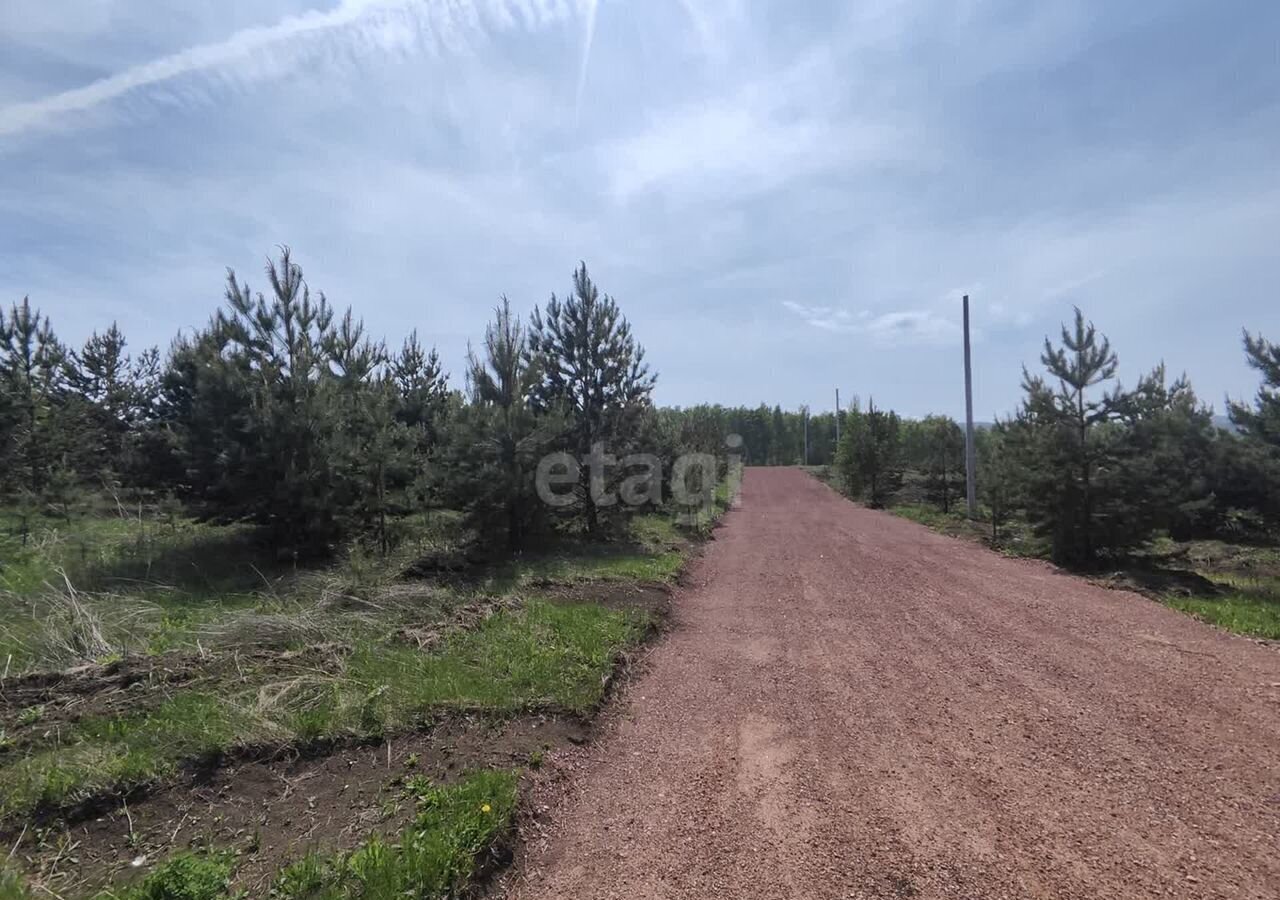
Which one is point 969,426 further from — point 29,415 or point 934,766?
point 29,415

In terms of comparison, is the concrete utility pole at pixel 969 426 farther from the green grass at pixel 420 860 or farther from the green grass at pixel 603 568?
the green grass at pixel 420 860

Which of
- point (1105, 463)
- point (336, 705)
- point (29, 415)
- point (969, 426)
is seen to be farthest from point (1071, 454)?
point (29, 415)

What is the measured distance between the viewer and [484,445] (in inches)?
442

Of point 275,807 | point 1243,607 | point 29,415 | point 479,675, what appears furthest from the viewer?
point 29,415

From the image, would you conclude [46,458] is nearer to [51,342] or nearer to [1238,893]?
[51,342]

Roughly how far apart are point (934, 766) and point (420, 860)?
3.03 m

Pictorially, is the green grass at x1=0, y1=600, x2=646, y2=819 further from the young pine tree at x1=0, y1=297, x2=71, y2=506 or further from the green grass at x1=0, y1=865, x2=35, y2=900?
the young pine tree at x1=0, y1=297, x2=71, y2=506

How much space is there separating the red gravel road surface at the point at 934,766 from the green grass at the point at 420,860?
28 centimetres

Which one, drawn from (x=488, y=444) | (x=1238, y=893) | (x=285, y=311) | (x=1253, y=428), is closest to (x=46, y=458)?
(x=285, y=311)

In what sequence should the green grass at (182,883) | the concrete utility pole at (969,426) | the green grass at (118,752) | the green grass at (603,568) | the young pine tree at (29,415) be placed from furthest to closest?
the concrete utility pole at (969,426) → the young pine tree at (29,415) → the green grass at (603,568) → the green grass at (118,752) → the green grass at (182,883)

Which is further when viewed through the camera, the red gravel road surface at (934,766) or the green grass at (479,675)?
the green grass at (479,675)

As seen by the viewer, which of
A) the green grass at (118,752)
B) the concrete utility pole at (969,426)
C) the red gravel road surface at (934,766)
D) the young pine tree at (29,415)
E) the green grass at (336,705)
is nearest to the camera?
the red gravel road surface at (934,766)

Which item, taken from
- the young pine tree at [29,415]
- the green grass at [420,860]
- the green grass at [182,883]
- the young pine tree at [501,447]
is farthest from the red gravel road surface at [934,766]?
the young pine tree at [29,415]

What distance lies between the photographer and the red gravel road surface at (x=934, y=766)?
288 centimetres
